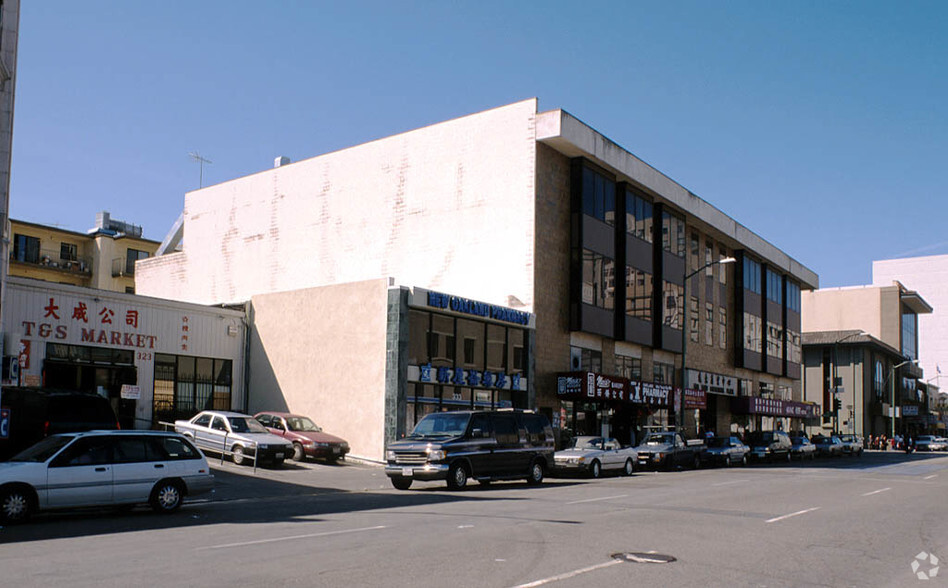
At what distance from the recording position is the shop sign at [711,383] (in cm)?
5147

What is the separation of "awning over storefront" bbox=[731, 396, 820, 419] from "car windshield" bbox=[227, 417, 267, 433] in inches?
1578

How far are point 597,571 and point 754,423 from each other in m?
57.2

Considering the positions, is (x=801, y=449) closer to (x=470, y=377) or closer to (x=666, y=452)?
(x=666, y=452)

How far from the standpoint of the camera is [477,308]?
110ft

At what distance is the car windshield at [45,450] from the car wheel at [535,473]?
13069mm

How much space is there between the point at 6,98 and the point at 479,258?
831 inches

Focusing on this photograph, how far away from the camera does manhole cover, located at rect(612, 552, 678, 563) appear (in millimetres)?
10680

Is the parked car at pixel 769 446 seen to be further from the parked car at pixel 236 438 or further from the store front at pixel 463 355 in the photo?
the parked car at pixel 236 438

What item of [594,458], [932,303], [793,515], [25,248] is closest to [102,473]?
[793,515]

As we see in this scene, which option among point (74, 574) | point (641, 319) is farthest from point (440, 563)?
point (641, 319)

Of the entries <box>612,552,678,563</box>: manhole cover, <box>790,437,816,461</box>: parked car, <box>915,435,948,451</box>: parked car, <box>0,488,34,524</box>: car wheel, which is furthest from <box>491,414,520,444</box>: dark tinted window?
<box>915,435,948,451</box>: parked car

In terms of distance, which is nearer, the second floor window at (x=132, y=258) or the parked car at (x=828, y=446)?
the parked car at (x=828, y=446)

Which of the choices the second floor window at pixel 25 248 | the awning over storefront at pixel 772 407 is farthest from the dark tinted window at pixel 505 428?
the second floor window at pixel 25 248

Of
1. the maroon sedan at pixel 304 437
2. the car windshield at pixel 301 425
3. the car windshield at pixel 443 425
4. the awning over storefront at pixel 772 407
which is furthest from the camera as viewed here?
the awning over storefront at pixel 772 407
